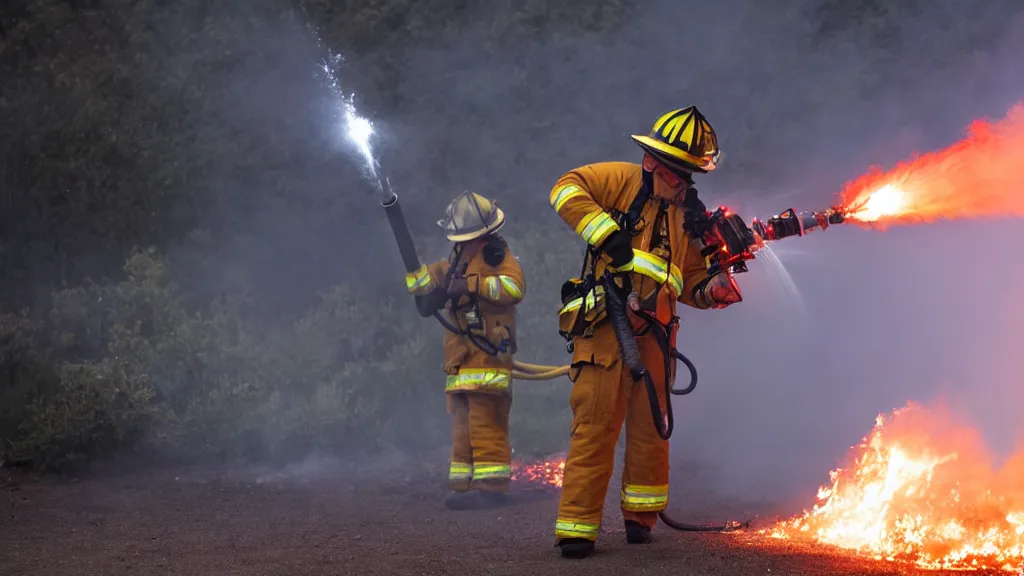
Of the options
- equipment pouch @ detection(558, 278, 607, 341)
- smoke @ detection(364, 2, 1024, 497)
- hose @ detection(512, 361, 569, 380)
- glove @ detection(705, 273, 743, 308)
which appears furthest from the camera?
smoke @ detection(364, 2, 1024, 497)

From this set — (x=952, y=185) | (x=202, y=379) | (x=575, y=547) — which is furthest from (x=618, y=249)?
(x=202, y=379)

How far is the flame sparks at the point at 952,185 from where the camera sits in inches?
235

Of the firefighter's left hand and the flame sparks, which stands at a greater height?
the flame sparks

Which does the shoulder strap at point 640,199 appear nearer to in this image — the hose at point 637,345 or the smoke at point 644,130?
the hose at point 637,345

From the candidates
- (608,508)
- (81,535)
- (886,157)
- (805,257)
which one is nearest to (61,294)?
(81,535)

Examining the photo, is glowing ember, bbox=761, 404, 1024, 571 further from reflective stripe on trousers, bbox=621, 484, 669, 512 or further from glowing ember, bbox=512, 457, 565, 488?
glowing ember, bbox=512, 457, 565, 488

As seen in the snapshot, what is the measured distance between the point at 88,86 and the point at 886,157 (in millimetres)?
9816

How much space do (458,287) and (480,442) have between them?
3.68ft

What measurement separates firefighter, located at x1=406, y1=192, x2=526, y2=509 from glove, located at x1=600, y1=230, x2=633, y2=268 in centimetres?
248

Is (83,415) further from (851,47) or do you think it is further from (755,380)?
(851,47)

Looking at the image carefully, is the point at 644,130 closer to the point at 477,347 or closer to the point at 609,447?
the point at 477,347

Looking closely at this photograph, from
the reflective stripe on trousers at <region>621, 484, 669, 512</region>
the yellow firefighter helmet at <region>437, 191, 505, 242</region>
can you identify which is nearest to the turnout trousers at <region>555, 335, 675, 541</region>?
the reflective stripe on trousers at <region>621, 484, 669, 512</region>

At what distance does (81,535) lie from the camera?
647 centimetres

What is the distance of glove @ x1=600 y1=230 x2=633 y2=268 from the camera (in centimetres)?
510
